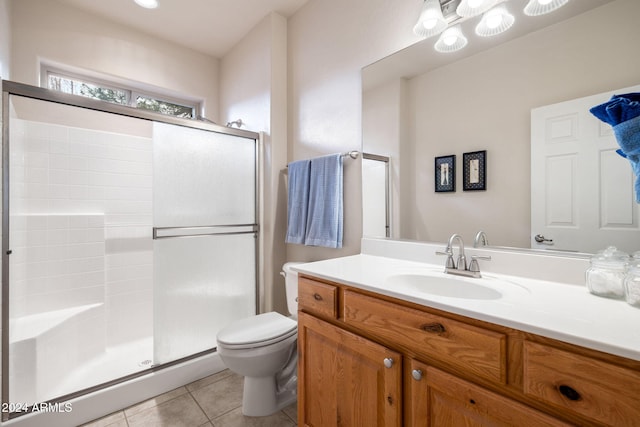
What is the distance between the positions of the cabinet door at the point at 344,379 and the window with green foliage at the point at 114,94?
1.72 meters

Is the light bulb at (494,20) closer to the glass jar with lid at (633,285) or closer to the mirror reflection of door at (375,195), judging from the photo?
the mirror reflection of door at (375,195)

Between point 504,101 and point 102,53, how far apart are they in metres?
2.81

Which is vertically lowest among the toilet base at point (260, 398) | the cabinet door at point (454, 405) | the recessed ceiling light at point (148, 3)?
the toilet base at point (260, 398)

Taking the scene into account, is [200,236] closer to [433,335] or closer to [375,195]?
[375,195]

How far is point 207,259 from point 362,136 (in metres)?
1.34

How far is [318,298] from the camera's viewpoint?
1.18 metres

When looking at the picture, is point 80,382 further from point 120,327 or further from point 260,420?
point 260,420

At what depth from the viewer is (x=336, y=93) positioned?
1887 mm

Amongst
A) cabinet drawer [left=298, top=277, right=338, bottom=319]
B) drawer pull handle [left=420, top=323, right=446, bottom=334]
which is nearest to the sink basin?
drawer pull handle [left=420, top=323, right=446, bottom=334]

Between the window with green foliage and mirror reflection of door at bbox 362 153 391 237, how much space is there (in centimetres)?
134

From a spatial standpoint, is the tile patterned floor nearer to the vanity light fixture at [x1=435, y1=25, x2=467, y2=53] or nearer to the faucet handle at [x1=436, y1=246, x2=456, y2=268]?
the faucet handle at [x1=436, y1=246, x2=456, y2=268]

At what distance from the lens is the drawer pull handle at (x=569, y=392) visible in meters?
0.60

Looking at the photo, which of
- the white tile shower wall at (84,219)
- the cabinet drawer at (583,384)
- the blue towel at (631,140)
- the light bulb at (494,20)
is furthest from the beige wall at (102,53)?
the cabinet drawer at (583,384)

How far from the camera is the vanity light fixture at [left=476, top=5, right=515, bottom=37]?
45.4 inches
